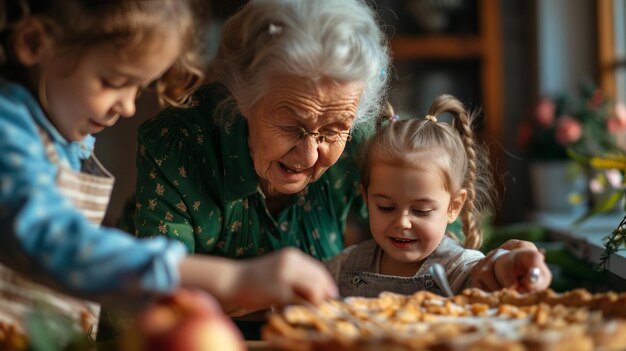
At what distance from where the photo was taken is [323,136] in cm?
151

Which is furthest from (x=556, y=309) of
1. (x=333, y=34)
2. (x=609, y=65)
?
(x=609, y=65)

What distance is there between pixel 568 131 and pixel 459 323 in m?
2.55

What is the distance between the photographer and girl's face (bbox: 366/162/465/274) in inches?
60.6

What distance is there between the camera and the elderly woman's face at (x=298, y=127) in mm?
1449

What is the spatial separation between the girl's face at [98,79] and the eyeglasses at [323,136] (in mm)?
423

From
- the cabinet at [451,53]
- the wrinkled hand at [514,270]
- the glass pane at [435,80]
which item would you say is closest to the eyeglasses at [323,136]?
the wrinkled hand at [514,270]

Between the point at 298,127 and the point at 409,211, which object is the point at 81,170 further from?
the point at 409,211

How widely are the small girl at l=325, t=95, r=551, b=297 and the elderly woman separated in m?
0.10

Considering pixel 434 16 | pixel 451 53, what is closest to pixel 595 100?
pixel 451 53

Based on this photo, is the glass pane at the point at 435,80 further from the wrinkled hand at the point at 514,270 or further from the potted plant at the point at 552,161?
the wrinkled hand at the point at 514,270

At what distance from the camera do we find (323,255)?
182cm

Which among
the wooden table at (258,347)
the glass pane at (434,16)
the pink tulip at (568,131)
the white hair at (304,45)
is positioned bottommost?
the pink tulip at (568,131)

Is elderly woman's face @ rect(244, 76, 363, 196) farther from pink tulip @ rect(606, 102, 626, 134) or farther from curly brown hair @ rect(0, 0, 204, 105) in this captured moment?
pink tulip @ rect(606, 102, 626, 134)

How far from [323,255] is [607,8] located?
2.59 metres
